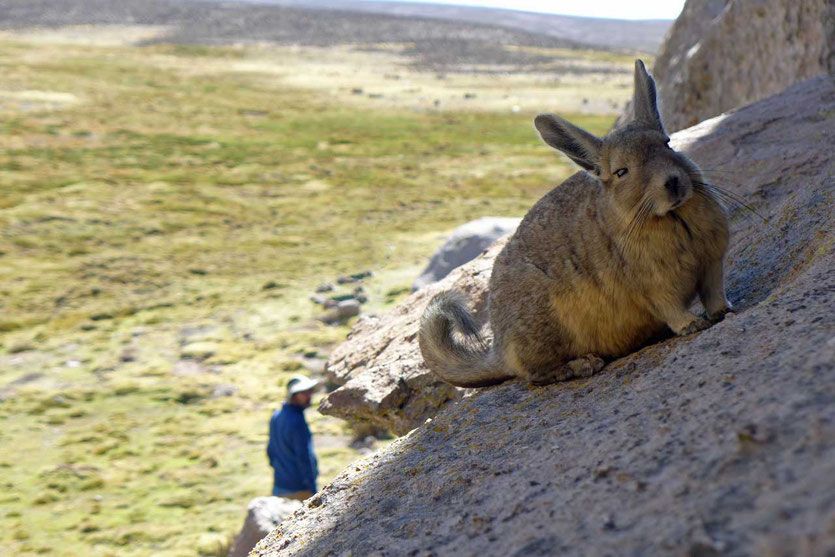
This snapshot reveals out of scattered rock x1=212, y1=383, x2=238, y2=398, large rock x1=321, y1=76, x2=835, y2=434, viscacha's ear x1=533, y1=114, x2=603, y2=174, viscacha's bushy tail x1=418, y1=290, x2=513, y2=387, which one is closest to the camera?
viscacha's ear x1=533, y1=114, x2=603, y2=174

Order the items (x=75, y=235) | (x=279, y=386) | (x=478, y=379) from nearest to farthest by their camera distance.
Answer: (x=478, y=379)
(x=279, y=386)
(x=75, y=235)

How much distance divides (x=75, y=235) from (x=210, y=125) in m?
14.9

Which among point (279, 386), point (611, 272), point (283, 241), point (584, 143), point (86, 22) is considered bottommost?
point (279, 386)

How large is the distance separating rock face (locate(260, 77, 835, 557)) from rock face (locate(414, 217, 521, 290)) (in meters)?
5.93

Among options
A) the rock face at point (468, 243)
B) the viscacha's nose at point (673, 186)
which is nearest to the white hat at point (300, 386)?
the rock face at point (468, 243)

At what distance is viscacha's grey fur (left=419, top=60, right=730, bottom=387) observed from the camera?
147 inches

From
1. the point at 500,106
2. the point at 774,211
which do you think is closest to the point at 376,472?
the point at 774,211

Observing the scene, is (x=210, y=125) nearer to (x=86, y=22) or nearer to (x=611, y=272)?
(x=611, y=272)

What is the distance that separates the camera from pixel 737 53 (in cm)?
965

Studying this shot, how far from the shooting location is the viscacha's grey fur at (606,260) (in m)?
3.74

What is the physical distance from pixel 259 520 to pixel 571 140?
14.5 feet

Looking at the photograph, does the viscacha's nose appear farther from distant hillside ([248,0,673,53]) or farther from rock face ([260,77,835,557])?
distant hillside ([248,0,673,53])

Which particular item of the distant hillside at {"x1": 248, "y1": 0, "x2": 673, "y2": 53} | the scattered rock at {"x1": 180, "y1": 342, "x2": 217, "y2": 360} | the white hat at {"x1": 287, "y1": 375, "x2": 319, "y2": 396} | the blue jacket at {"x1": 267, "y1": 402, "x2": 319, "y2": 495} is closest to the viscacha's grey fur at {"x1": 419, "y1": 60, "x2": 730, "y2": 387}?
the white hat at {"x1": 287, "y1": 375, "x2": 319, "y2": 396}

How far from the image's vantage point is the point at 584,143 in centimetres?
399
